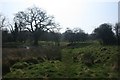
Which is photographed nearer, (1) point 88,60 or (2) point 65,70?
(2) point 65,70

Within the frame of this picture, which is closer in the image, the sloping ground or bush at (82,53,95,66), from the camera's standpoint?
the sloping ground

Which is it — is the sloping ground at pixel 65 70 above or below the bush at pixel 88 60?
below

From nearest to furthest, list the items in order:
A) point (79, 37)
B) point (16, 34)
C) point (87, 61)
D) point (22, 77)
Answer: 1. point (22, 77)
2. point (87, 61)
3. point (16, 34)
4. point (79, 37)

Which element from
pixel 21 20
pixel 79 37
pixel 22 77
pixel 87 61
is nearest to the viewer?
pixel 22 77

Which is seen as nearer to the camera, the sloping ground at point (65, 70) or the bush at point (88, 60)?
the sloping ground at point (65, 70)

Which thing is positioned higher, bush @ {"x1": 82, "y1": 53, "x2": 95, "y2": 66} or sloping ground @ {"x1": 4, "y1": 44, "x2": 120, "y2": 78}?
bush @ {"x1": 82, "y1": 53, "x2": 95, "y2": 66}

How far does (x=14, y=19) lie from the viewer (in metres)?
71.5

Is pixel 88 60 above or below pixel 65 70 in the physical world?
above

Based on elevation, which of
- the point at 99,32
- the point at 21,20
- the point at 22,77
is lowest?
the point at 22,77

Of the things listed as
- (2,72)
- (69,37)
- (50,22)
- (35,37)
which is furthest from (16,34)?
(2,72)

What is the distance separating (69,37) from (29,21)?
50.3 ft

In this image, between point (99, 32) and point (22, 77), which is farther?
point (99, 32)

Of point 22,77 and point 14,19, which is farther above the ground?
point 14,19

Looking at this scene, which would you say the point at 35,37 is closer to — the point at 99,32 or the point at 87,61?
the point at 99,32
